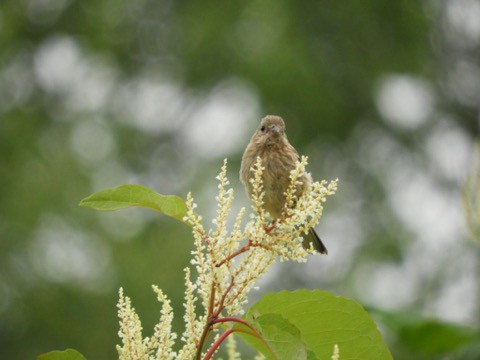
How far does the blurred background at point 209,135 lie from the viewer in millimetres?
14211

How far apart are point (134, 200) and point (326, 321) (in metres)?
0.62

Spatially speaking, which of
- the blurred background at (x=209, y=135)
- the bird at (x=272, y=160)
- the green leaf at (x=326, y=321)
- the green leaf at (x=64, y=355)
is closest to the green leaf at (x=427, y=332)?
the bird at (x=272, y=160)

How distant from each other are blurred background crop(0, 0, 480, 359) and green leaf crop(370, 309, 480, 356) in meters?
7.31

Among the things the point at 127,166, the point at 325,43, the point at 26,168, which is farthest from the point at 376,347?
the point at 325,43

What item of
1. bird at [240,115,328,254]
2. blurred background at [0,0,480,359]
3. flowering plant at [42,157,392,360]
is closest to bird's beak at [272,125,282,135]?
bird at [240,115,328,254]

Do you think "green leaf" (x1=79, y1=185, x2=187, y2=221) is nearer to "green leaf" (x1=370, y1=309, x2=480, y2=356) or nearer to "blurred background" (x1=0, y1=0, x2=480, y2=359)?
"green leaf" (x1=370, y1=309, x2=480, y2=356)

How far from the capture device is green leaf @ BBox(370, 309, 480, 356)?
15.1 feet

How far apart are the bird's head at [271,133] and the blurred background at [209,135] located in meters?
7.26

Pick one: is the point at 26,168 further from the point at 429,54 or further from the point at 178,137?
the point at 429,54

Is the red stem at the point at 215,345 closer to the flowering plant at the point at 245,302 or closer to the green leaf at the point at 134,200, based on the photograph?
the flowering plant at the point at 245,302

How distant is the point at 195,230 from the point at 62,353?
50cm

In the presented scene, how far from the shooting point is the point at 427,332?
4617 mm

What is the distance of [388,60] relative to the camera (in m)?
21.8

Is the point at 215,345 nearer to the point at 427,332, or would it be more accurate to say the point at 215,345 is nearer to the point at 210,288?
the point at 210,288
